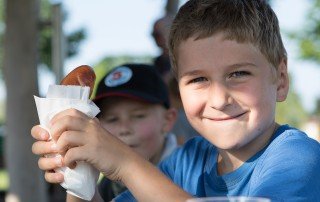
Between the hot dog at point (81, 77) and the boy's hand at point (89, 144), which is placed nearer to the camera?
the boy's hand at point (89, 144)

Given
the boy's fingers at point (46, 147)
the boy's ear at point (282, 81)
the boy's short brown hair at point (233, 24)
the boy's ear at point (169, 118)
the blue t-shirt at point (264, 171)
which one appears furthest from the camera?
the boy's ear at point (169, 118)

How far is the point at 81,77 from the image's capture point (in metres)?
1.98

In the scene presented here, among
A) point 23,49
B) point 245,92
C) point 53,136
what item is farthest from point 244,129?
point 23,49

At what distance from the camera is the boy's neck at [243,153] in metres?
2.17

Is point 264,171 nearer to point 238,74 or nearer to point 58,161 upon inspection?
point 238,74

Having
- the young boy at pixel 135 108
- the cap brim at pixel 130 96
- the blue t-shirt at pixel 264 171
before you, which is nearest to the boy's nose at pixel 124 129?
the young boy at pixel 135 108

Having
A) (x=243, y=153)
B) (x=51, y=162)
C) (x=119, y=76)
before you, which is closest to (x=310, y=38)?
(x=119, y=76)

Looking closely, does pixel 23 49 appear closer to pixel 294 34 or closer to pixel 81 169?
pixel 81 169

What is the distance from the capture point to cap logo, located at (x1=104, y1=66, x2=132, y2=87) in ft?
12.3

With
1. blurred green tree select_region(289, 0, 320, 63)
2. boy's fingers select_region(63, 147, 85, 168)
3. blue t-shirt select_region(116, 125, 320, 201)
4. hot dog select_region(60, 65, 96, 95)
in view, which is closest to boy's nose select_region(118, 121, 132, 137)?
blue t-shirt select_region(116, 125, 320, 201)

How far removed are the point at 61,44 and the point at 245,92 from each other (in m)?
4.84

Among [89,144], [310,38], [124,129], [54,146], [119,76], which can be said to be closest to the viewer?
[89,144]

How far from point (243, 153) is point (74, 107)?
62cm

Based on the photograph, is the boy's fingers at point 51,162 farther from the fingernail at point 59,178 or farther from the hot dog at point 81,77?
the hot dog at point 81,77
